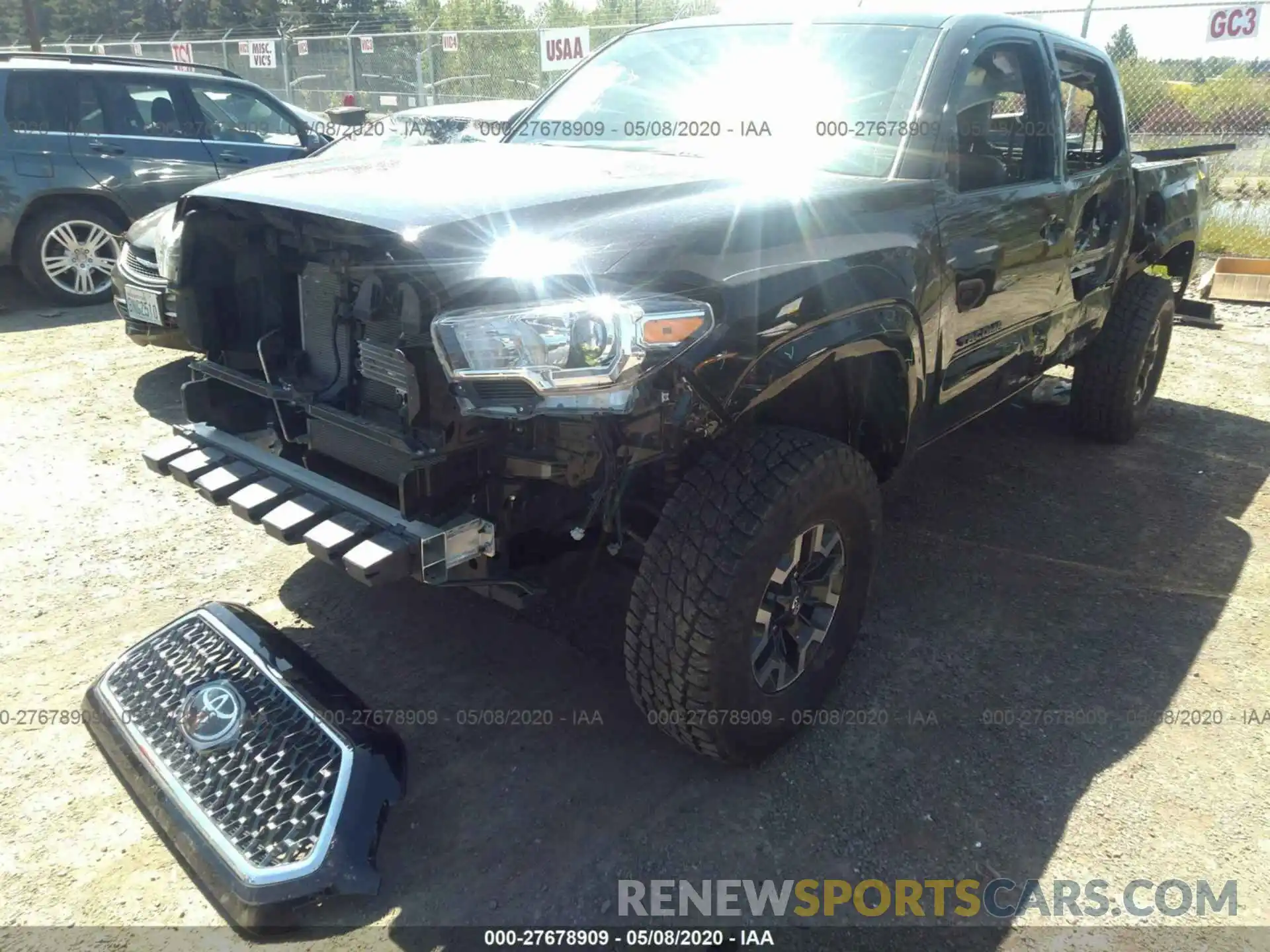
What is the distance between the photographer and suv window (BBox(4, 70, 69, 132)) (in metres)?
6.91

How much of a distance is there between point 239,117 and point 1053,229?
7.23 m

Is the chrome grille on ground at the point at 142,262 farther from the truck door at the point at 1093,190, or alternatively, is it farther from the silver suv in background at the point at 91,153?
the truck door at the point at 1093,190

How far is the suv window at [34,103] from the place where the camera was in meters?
6.91

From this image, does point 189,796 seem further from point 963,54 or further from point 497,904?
point 963,54

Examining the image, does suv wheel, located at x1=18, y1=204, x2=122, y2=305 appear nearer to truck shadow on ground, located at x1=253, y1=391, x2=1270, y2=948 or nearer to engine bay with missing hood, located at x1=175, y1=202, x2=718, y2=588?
engine bay with missing hood, located at x1=175, y1=202, x2=718, y2=588

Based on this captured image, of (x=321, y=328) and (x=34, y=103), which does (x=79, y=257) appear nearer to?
Answer: (x=34, y=103)

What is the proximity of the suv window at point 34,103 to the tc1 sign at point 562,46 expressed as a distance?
752 centimetres

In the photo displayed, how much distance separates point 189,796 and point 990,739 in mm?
2150

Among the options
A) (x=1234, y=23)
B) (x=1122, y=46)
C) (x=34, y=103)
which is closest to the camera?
(x=34, y=103)

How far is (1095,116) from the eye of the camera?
14.4ft

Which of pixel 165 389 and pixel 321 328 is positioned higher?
pixel 321 328

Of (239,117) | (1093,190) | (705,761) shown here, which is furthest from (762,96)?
(239,117)

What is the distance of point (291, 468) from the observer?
2.61 m

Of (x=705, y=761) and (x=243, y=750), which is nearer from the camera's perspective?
(x=243, y=750)
